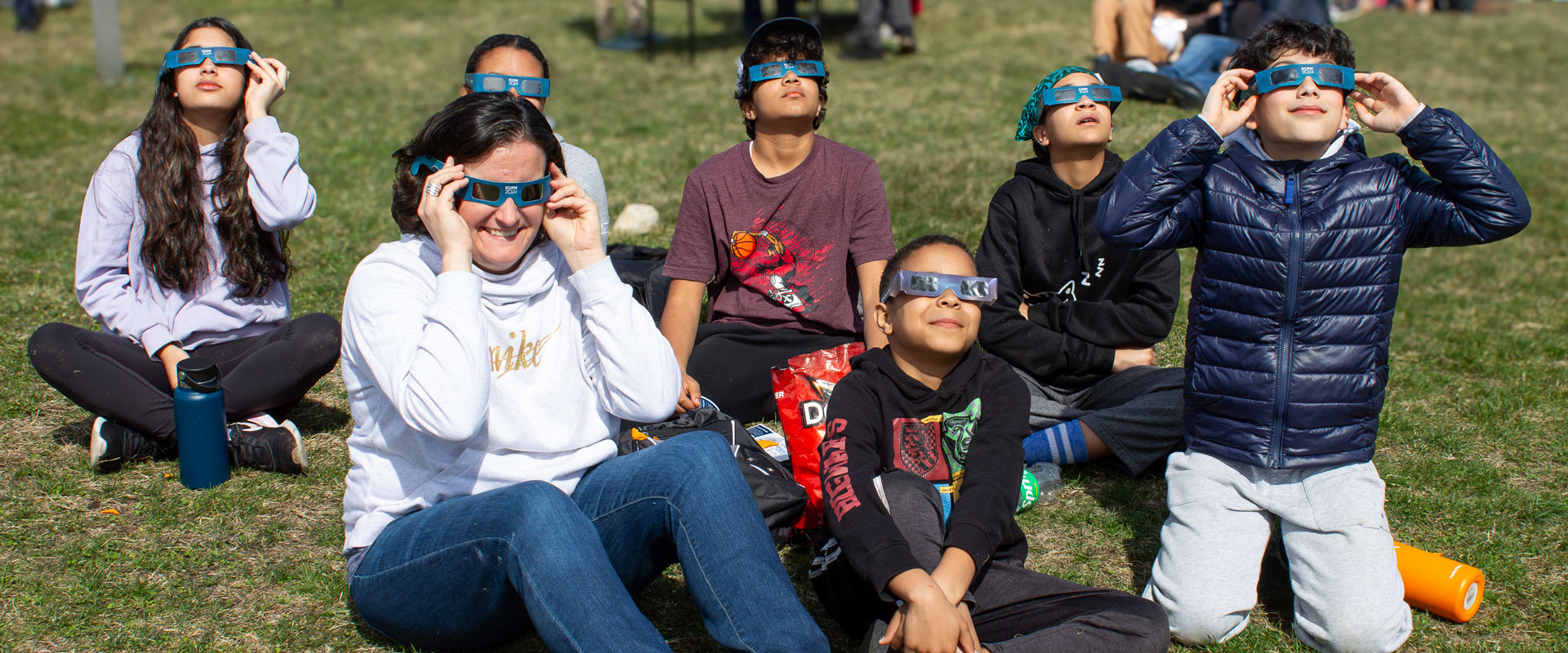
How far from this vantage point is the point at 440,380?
9.02 feet

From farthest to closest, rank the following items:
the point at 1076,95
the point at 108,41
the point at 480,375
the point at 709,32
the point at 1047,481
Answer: the point at 709,32 < the point at 108,41 < the point at 1076,95 < the point at 1047,481 < the point at 480,375

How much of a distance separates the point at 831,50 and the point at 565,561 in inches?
470

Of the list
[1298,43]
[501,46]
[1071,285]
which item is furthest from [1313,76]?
[501,46]

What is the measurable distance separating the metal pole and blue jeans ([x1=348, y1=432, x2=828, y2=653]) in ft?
37.2

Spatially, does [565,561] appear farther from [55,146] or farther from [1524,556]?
[55,146]

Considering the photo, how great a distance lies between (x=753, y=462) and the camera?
376cm

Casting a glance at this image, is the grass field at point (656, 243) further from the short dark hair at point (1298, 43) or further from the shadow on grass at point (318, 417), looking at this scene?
the short dark hair at point (1298, 43)

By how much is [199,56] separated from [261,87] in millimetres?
234

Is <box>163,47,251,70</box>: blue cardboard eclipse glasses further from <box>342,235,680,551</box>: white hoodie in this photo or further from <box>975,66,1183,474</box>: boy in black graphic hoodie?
<box>975,66,1183,474</box>: boy in black graphic hoodie

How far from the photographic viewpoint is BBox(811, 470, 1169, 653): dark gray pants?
9.51 ft

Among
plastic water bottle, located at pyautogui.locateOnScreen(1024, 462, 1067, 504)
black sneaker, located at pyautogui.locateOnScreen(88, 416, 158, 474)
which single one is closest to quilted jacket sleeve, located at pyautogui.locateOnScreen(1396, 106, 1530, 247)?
plastic water bottle, located at pyautogui.locateOnScreen(1024, 462, 1067, 504)

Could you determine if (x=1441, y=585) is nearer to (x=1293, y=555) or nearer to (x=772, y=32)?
(x=1293, y=555)

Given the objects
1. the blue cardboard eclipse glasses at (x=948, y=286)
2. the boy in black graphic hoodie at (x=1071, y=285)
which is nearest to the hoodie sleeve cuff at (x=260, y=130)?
the blue cardboard eclipse glasses at (x=948, y=286)

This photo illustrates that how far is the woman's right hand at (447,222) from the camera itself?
113 inches
